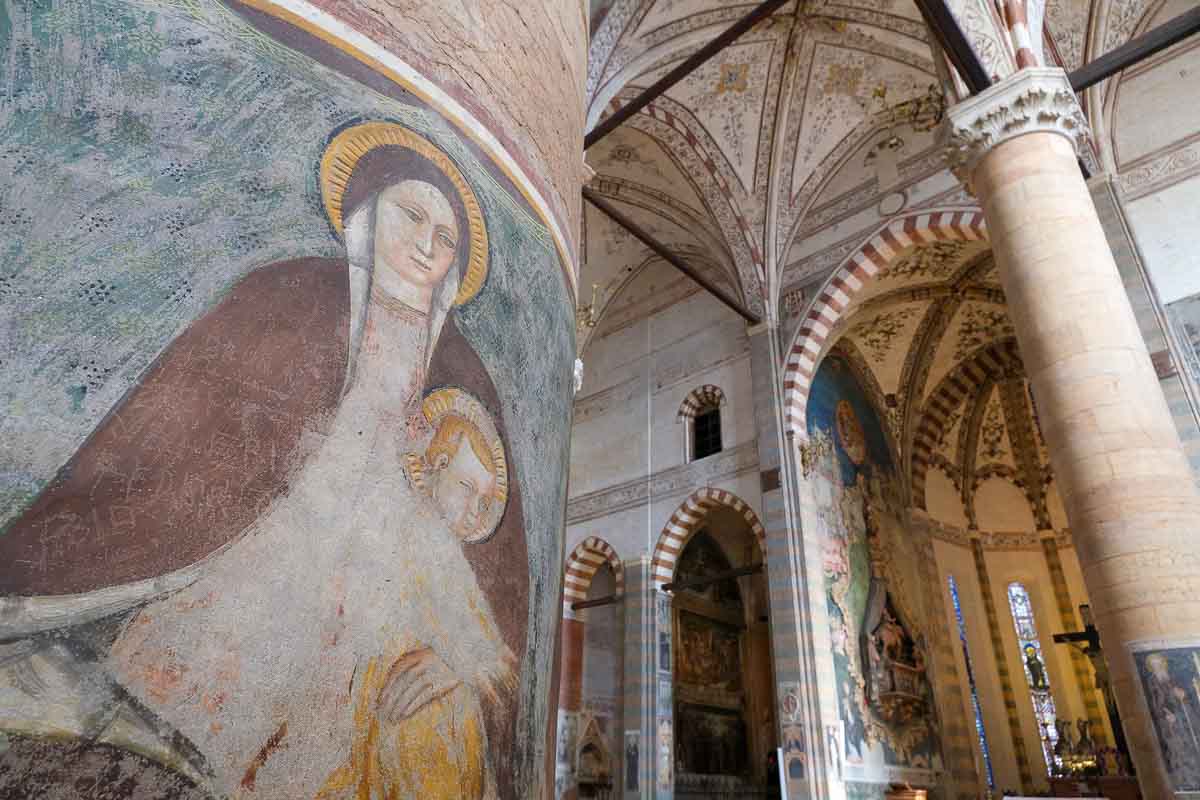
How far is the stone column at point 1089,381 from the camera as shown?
3.68 metres

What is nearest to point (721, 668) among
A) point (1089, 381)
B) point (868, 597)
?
point (868, 597)

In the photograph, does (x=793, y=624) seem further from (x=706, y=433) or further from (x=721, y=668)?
(x=721, y=668)

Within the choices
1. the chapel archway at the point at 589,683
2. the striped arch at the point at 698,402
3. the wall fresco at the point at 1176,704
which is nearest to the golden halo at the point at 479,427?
the wall fresco at the point at 1176,704

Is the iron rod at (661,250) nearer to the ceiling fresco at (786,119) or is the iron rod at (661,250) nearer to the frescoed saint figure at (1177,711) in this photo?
the ceiling fresco at (786,119)

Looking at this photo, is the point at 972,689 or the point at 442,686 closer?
the point at 442,686

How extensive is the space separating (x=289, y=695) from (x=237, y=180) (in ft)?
4.30

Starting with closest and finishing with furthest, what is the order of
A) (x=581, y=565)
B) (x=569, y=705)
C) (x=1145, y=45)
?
(x=1145, y=45)
(x=569, y=705)
(x=581, y=565)

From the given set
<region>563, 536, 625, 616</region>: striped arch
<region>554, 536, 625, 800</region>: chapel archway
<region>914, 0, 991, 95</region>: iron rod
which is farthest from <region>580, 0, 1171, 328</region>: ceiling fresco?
<region>554, 536, 625, 800</region>: chapel archway

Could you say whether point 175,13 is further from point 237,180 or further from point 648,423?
point 648,423

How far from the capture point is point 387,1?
8.71 ft

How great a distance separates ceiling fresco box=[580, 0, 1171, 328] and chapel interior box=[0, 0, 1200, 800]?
0.17 feet

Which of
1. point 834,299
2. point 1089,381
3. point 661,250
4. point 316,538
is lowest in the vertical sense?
point 316,538

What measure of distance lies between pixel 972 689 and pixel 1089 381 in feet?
37.2

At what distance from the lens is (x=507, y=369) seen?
8.96ft
